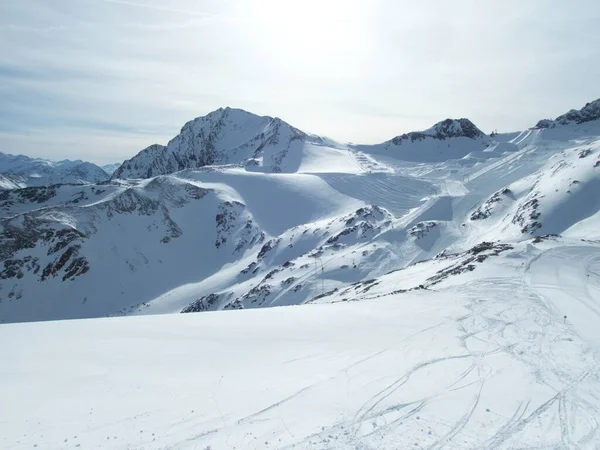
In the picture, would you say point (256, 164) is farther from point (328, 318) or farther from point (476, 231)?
point (328, 318)

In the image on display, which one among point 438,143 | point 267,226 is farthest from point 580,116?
point 267,226

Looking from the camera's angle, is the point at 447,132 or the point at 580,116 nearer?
the point at 580,116

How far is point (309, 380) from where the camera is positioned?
1138 centimetres

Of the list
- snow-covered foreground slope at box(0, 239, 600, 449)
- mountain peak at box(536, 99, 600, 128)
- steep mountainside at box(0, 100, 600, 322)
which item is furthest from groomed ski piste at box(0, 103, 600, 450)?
mountain peak at box(536, 99, 600, 128)

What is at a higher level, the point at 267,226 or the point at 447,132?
the point at 447,132

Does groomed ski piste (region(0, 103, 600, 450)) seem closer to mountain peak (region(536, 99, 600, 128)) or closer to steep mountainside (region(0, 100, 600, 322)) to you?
steep mountainside (region(0, 100, 600, 322))

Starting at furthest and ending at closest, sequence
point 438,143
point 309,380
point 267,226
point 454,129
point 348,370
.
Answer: point 454,129
point 438,143
point 267,226
point 348,370
point 309,380

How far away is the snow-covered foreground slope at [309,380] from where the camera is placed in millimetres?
8828

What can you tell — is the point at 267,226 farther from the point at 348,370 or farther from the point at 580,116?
the point at 580,116

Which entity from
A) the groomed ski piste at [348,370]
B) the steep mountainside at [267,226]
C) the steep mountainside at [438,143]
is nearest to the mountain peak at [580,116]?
the steep mountainside at [267,226]

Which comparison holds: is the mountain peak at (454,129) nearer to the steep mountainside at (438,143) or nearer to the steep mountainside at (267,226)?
the steep mountainside at (438,143)

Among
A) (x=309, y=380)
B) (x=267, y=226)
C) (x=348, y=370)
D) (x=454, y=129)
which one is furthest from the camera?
(x=454, y=129)

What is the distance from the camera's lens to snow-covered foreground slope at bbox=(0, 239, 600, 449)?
8.83 m

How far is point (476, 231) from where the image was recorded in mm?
69812
